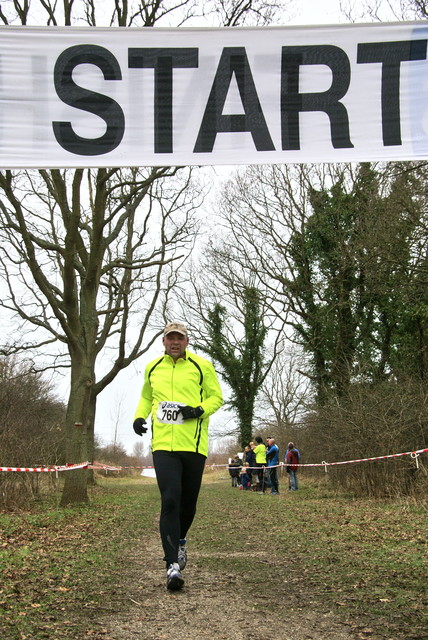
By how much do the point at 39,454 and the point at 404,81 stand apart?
12045 mm

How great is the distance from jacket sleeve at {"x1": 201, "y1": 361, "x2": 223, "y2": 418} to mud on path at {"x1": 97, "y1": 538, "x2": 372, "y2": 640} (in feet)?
4.51

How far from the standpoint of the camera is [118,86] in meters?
5.68

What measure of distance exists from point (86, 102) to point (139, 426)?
2.57m

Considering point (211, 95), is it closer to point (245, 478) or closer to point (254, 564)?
point (254, 564)

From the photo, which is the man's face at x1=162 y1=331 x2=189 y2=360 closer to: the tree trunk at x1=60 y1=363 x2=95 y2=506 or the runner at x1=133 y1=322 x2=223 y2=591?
the runner at x1=133 y1=322 x2=223 y2=591

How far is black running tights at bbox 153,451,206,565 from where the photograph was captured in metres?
5.81

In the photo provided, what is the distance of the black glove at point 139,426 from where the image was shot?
6012 mm

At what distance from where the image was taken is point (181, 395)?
19.8 feet

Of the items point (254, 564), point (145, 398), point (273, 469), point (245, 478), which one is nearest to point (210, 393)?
point (145, 398)

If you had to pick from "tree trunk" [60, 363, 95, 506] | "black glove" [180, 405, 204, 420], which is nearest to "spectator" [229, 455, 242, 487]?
"tree trunk" [60, 363, 95, 506]

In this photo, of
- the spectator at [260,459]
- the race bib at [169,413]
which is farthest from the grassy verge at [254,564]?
the spectator at [260,459]

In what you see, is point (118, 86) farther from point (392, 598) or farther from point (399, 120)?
point (392, 598)

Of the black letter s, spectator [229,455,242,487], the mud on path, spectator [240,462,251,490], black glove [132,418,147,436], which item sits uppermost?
the black letter s

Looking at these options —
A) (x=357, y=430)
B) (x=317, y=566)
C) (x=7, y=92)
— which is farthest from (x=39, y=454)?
(x=7, y=92)
